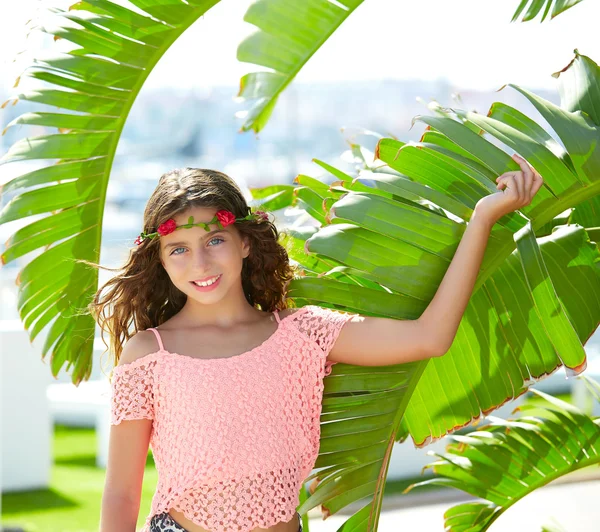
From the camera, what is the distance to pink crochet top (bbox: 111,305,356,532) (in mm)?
1371

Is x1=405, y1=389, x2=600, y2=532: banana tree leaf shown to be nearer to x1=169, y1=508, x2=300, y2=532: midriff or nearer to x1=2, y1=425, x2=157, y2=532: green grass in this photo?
x1=169, y1=508, x2=300, y2=532: midriff

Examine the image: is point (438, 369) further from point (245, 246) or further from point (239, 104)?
point (239, 104)

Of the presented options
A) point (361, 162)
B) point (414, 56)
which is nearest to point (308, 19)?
point (361, 162)

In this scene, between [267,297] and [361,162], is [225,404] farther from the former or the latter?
[361,162]

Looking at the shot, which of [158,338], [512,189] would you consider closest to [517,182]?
[512,189]

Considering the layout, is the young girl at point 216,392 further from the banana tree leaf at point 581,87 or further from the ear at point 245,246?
the banana tree leaf at point 581,87

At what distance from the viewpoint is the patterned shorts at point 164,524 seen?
1379mm

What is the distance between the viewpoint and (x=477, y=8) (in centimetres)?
1466

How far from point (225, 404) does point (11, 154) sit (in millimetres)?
675

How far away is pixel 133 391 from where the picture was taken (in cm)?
139

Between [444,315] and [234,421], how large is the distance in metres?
0.41

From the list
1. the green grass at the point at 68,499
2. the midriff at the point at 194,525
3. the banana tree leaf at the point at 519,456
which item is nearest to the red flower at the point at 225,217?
the midriff at the point at 194,525

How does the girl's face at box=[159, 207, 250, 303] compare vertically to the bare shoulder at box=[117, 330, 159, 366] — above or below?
above

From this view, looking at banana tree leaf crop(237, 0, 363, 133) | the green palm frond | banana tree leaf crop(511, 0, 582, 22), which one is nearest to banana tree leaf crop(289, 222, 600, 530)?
the green palm frond
